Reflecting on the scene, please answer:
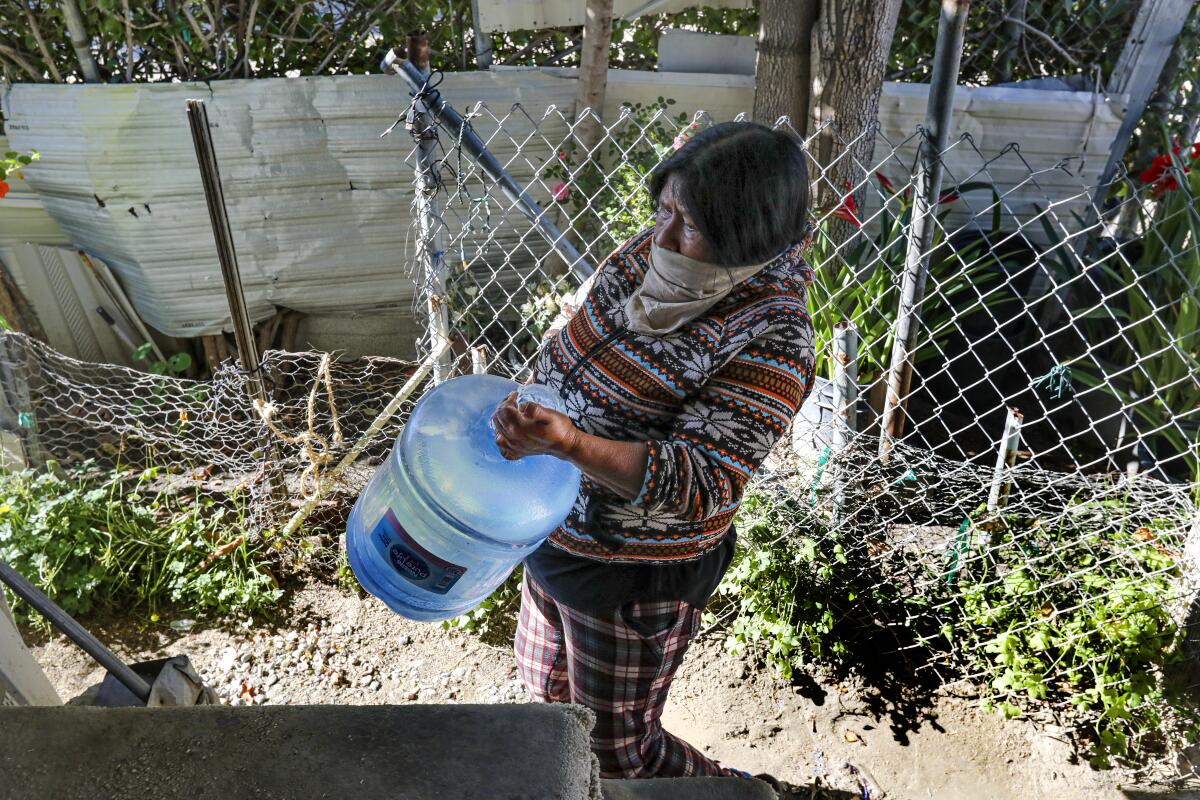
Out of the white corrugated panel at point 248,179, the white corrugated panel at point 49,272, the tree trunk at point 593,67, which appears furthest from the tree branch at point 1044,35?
the white corrugated panel at point 49,272

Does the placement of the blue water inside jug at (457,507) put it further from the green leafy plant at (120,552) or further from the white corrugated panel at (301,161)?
the white corrugated panel at (301,161)

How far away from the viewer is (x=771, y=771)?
252 cm

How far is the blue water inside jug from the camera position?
1655 millimetres

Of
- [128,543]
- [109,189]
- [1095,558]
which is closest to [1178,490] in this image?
[1095,558]

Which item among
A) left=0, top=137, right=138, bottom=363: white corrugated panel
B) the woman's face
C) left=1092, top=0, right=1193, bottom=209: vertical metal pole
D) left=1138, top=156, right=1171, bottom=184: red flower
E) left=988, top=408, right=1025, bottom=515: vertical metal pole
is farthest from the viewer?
left=0, top=137, right=138, bottom=363: white corrugated panel

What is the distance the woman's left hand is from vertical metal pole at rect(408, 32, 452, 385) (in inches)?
63.3

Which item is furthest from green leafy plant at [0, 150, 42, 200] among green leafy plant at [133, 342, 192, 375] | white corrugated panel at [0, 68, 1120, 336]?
green leafy plant at [133, 342, 192, 375]

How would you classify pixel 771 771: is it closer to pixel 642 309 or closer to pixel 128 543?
pixel 642 309

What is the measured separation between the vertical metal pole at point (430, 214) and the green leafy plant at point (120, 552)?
0.98 metres

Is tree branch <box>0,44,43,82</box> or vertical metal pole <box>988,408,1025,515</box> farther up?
tree branch <box>0,44,43,82</box>

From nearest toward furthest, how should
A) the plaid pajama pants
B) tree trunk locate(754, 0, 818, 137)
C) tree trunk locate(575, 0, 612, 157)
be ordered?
the plaid pajama pants < tree trunk locate(754, 0, 818, 137) < tree trunk locate(575, 0, 612, 157)

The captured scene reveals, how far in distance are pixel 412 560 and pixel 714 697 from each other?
153 cm

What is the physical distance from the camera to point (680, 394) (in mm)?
1530

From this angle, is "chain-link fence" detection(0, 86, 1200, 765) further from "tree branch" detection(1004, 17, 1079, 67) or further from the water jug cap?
"tree branch" detection(1004, 17, 1079, 67)
